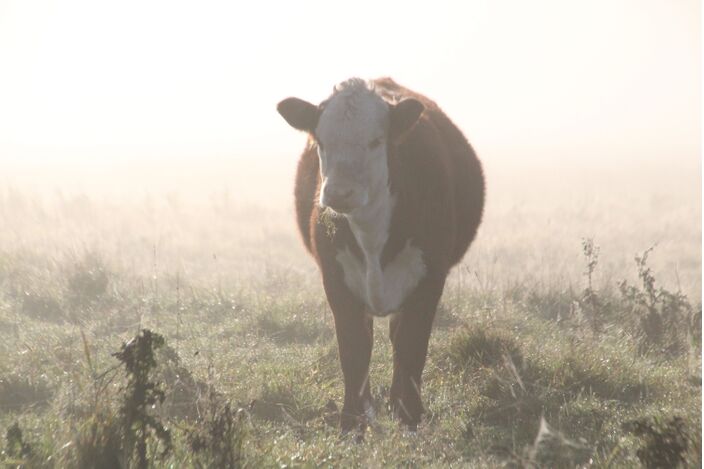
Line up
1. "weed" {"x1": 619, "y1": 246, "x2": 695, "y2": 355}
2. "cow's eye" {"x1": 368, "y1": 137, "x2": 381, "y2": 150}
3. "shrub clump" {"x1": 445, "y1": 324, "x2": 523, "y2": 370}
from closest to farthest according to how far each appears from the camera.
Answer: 1. "cow's eye" {"x1": 368, "y1": 137, "x2": 381, "y2": 150}
2. "shrub clump" {"x1": 445, "y1": 324, "x2": 523, "y2": 370}
3. "weed" {"x1": 619, "y1": 246, "x2": 695, "y2": 355}

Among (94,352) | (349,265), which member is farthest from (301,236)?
(94,352)

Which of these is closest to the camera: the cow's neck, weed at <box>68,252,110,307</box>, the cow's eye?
the cow's eye

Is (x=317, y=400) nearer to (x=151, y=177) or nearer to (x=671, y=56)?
(x=151, y=177)

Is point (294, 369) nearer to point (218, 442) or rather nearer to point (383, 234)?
point (383, 234)

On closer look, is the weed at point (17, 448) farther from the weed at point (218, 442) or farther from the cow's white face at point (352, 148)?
the cow's white face at point (352, 148)

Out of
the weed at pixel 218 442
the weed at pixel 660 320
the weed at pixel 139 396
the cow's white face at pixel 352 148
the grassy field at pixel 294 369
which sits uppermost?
the cow's white face at pixel 352 148

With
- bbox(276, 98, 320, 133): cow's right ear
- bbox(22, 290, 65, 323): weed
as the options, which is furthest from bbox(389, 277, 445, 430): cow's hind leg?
bbox(22, 290, 65, 323): weed

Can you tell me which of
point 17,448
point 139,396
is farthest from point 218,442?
point 17,448

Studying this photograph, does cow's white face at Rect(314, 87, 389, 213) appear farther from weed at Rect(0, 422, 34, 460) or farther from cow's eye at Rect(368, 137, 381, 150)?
weed at Rect(0, 422, 34, 460)

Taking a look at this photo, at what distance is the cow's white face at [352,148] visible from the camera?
5.06 m

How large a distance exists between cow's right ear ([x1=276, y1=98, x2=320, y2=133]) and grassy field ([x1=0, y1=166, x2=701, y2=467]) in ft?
4.97

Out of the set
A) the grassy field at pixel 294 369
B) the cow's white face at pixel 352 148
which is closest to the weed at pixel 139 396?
the grassy field at pixel 294 369

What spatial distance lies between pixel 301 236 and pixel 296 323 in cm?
142

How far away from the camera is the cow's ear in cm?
548
